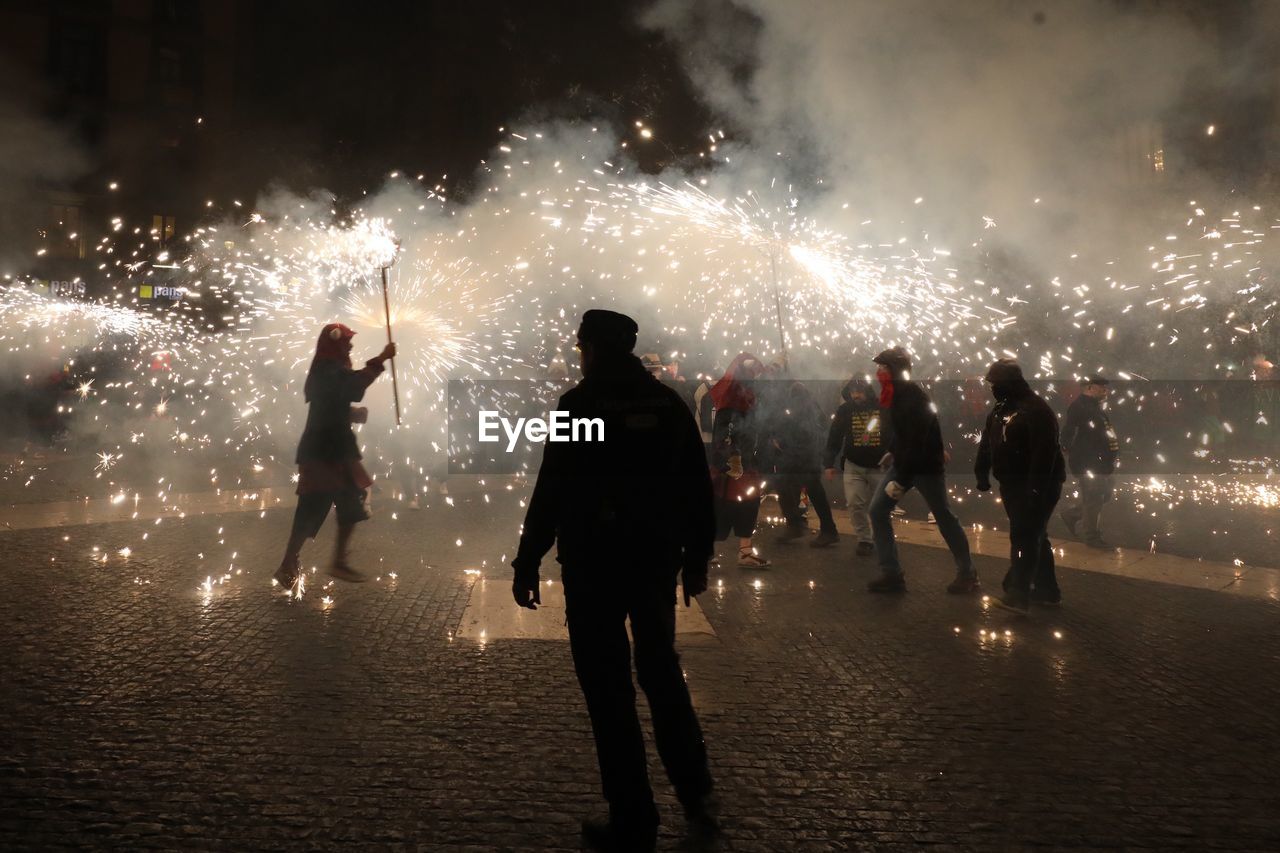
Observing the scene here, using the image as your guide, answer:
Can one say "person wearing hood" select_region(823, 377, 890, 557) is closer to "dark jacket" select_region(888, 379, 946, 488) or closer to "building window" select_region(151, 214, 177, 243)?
"dark jacket" select_region(888, 379, 946, 488)

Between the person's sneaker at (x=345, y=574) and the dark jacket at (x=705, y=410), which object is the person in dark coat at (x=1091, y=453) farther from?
the person's sneaker at (x=345, y=574)

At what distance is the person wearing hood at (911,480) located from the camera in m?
6.56

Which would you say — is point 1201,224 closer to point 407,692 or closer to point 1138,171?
point 1138,171

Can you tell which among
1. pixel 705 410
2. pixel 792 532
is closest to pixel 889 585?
pixel 792 532

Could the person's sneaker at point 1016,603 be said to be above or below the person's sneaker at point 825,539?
below

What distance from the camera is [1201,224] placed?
13445mm

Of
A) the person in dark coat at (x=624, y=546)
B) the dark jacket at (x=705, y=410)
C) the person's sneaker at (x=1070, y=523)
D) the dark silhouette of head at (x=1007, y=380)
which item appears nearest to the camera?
the person in dark coat at (x=624, y=546)

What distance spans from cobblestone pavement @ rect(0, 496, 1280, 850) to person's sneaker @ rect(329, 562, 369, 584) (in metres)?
0.14

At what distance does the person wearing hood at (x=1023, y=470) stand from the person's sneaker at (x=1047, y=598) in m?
0.13

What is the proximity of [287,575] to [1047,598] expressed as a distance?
510 centimetres

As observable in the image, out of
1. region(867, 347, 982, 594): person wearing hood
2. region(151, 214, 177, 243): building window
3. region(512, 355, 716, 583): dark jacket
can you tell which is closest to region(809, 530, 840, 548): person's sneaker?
region(867, 347, 982, 594): person wearing hood

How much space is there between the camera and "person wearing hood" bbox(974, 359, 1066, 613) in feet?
19.5

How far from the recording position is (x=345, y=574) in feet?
21.3

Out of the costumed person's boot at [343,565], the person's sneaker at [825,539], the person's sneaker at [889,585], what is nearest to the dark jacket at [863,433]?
the person's sneaker at [825,539]
